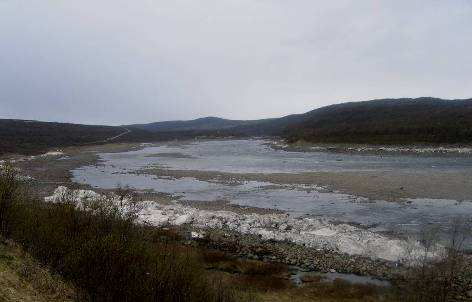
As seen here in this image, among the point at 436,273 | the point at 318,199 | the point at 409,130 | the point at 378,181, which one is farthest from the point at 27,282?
the point at 409,130

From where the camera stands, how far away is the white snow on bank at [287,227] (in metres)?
18.3

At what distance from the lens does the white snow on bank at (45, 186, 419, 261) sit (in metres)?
18.3

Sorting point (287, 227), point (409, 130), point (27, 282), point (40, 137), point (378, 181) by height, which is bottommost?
point (287, 227)

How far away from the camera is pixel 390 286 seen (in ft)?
48.5

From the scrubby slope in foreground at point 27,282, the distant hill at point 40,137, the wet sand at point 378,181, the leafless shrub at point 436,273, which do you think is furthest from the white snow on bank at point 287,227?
the distant hill at point 40,137

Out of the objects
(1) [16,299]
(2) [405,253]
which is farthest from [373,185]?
(1) [16,299]

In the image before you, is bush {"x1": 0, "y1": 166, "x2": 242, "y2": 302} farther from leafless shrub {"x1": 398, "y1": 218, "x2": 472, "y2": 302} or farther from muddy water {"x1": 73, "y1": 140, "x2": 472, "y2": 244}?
muddy water {"x1": 73, "y1": 140, "x2": 472, "y2": 244}

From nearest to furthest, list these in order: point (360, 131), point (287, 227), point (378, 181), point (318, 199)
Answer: point (287, 227) < point (318, 199) < point (378, 181) < point (360, 131)

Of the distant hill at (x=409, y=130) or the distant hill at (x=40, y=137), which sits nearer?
the distant hill at (x=409, y=130)

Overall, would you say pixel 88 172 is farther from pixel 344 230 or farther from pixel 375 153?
pixel 375 153

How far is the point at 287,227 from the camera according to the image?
872 inches

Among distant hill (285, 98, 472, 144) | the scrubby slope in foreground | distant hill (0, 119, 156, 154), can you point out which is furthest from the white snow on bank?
distant hill (0, 119, 156, 154)

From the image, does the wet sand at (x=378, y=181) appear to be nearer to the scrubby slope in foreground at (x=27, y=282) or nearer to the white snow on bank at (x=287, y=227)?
the white snow on bank at (x=287, y=227)

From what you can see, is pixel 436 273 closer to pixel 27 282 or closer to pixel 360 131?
pixel 27 282
